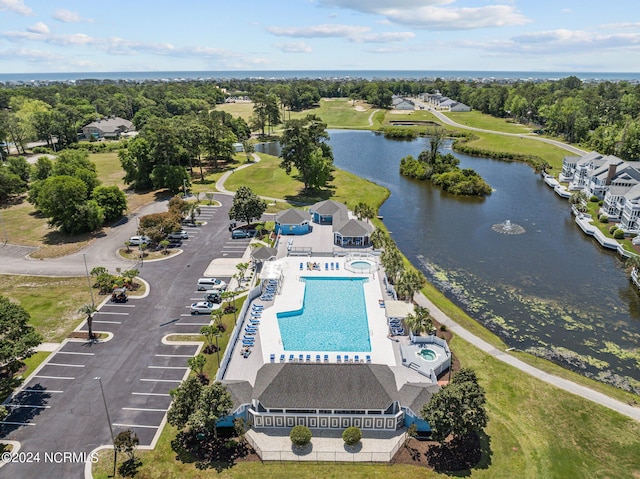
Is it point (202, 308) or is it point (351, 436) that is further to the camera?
point (202, 308)

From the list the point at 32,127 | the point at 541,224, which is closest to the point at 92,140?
the point at 32,127

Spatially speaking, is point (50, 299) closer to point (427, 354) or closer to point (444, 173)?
point (427, 354)

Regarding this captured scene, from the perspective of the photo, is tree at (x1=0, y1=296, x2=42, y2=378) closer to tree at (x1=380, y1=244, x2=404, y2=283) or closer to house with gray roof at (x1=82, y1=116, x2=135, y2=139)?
tree at (x1=380, y1=244, x2=404, y2=283)

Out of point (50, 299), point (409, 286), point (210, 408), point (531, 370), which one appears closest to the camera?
point (210, 408)

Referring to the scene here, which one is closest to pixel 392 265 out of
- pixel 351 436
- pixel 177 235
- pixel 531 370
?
pixel 531 370

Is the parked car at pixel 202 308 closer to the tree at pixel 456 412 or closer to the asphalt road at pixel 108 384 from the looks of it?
the asphalt road at pixel 108 384

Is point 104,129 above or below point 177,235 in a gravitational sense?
below
